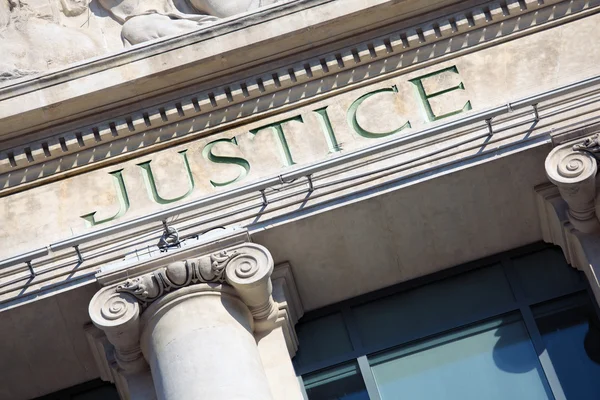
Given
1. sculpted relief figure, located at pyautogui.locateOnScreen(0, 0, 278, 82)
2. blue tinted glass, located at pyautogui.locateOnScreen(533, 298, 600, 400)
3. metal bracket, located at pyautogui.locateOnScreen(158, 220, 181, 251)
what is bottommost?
blue tinted glass, located at pyautogui.locateOnScreen(533, 298, 600, 400)

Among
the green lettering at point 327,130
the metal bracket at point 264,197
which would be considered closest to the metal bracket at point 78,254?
the metal bracket at point 264,197

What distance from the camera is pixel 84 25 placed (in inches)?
720

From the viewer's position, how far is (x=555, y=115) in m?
16.6

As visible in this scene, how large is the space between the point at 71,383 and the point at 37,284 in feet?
4.90

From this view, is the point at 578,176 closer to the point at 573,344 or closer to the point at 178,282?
the point at 573,344

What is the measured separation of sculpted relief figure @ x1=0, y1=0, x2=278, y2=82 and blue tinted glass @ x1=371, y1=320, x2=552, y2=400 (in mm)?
4133

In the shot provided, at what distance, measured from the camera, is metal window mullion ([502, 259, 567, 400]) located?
53.5 feet

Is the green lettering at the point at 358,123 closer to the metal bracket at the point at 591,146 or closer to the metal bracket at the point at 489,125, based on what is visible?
the metal bracket at the point at 489,125

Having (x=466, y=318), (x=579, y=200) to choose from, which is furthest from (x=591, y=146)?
(x=466, y=318)

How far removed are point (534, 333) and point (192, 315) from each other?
3.54m

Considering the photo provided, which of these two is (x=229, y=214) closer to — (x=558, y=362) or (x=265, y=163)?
(x=265, y=163)

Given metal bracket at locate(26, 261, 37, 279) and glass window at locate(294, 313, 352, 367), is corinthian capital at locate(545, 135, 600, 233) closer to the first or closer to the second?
glass window at locate(294, 313, 352, 367)

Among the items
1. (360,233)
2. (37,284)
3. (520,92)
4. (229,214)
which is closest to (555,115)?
(520,92)

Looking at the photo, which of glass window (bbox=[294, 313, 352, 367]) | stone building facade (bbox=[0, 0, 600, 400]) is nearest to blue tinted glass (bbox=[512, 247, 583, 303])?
stone building facade (bbox=[0, 0, 600, 400])
